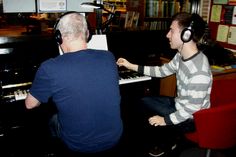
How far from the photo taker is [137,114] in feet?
9.65

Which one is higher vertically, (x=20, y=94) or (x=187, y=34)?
(x=187, y=34)

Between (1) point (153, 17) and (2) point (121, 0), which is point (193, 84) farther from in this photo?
(2) point (121, 0)

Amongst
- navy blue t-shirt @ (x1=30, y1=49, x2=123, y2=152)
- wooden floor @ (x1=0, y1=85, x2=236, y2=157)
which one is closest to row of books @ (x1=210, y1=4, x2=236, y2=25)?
wooden floor @ (x1=0, y1=85, x2=236, y2=157)

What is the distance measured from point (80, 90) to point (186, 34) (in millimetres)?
901

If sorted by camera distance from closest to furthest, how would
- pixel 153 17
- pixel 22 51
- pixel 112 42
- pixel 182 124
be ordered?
pixel 182 124 < pixel 22 51 < pixel 112 42 < pixel 153 17

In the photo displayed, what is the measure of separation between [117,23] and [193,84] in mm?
4523

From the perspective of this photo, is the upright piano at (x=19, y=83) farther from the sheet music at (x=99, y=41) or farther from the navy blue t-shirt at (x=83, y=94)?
the navy blue t-shirt at (x=83, y=94)

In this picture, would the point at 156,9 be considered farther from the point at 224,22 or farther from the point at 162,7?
the point at 224,22

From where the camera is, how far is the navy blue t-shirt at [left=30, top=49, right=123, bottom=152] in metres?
1.43

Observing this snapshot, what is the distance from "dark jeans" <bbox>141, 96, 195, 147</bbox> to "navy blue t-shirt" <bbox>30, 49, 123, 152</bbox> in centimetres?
65

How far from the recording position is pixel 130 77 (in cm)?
259

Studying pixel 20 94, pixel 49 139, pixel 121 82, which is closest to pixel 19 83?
pixel 20 94

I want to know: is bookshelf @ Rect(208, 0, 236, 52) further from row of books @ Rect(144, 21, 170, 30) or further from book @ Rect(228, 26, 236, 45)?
row of books @ Rect(144, 21, 170, 30)

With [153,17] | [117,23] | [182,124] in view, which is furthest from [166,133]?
[117,23]
